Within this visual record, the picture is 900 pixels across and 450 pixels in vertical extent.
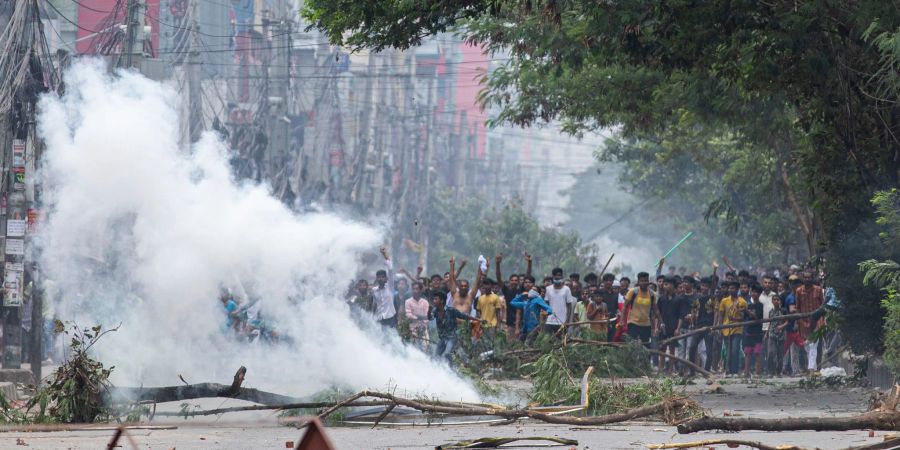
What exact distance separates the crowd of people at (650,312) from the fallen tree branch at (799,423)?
8372mm

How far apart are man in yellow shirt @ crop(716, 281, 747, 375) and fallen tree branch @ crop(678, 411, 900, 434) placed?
33.4 ft

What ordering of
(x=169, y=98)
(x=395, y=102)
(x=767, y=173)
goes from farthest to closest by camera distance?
(x=395, y=102), (x=767, y=173), (x=169, y=98)

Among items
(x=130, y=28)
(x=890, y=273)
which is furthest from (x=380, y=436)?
(x=130, y=28)

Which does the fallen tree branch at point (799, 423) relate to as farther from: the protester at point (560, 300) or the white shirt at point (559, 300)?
the white shirt at point (559, 300)

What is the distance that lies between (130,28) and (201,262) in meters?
7.18

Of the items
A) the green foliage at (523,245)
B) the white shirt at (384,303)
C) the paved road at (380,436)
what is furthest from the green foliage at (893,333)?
the green foliage at (523,245)

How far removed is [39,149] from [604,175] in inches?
3619

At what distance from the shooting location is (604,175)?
108438 mm

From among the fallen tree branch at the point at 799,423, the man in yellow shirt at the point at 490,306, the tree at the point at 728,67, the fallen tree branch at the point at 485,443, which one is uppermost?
the tree at the point at 728,67

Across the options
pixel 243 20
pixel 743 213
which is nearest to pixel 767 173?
pixel 743 213

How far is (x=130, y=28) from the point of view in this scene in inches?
800

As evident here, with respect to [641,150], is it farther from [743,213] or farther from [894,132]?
[894,132]

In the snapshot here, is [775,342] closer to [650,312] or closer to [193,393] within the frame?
[650,312]

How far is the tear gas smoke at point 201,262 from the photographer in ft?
47.2
